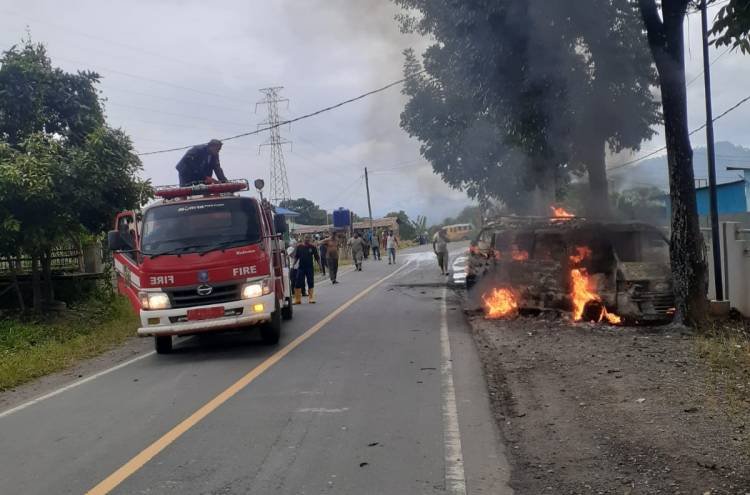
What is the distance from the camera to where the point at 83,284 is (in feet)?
50.0

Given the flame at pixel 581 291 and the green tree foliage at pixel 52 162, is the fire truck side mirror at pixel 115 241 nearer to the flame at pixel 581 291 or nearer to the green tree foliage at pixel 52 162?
the green tree foliage at pixel 52 162

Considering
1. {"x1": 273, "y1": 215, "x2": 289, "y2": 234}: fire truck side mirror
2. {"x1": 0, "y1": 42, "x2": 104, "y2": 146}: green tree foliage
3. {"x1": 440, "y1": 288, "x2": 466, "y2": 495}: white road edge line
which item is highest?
{"x1": 0, "y1": 42, "x2": 104, "y2": 146}: green tree foliage

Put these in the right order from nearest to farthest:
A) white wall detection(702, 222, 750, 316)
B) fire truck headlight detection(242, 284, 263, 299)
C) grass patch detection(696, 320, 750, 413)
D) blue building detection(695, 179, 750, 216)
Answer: grass patch detection(696, 320, 750, 413)
fire truck headlight detection(242, 284, 263, 299)
white wall detection(702, 222, 750, 316)
blue building detection(695, 179, 750, 216)

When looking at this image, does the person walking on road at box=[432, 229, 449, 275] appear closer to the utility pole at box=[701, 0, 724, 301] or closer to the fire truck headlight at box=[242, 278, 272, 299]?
the utility pole at box=[701, 0, 724, 301]

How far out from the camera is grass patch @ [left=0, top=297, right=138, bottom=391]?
912cm

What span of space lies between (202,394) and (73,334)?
21.0 feet

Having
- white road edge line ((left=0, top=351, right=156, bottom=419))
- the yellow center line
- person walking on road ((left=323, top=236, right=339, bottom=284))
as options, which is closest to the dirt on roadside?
the yellow center line

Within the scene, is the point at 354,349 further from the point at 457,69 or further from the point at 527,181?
the point at 527,181

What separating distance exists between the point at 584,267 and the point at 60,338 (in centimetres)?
922

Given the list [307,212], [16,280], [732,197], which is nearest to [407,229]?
[307,212]

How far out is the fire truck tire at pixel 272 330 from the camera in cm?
934

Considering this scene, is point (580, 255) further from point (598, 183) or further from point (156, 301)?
point (156, 301)

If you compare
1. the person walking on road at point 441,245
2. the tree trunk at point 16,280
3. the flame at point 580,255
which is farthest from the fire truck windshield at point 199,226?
the person walking on road at point 441,245

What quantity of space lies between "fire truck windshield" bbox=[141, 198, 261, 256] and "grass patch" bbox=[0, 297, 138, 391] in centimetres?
237
